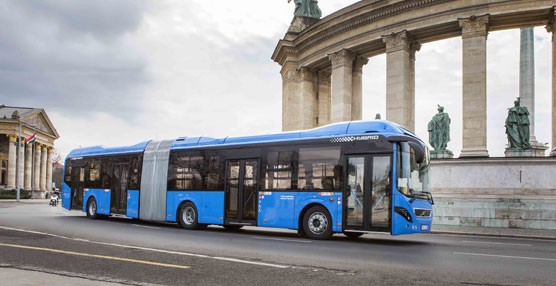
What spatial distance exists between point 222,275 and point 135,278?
4.41 feet

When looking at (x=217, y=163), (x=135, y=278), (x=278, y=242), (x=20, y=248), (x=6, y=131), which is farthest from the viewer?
(x=6, y=131)

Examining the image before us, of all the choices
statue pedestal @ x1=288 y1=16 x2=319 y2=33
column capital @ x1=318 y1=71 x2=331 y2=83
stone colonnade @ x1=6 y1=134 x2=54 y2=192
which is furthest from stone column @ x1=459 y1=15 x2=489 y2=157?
stone colonnade @ x1=6 y1=134 x2=54 y2=192

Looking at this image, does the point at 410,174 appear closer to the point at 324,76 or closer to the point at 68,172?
the point at 68,172

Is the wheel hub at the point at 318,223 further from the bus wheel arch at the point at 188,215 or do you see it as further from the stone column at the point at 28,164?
the stone column at the point at 28,164

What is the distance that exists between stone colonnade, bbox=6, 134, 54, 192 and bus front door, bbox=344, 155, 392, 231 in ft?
264

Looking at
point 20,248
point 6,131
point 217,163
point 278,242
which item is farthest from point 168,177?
point 6,131

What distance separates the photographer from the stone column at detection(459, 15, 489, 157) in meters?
26.2

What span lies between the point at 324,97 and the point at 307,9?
6829 millimetres

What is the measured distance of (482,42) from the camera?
26672mm

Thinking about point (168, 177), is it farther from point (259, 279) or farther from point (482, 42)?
point (482, 42)

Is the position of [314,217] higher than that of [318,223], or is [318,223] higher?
[314,217]

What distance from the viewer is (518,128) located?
25.7 metres

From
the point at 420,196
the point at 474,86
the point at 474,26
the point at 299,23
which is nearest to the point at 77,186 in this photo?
the point at 420,196

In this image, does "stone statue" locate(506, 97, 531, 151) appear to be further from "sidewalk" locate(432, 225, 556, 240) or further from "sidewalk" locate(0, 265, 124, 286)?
"sidewalk" locate(0, 265, 124, 286)
